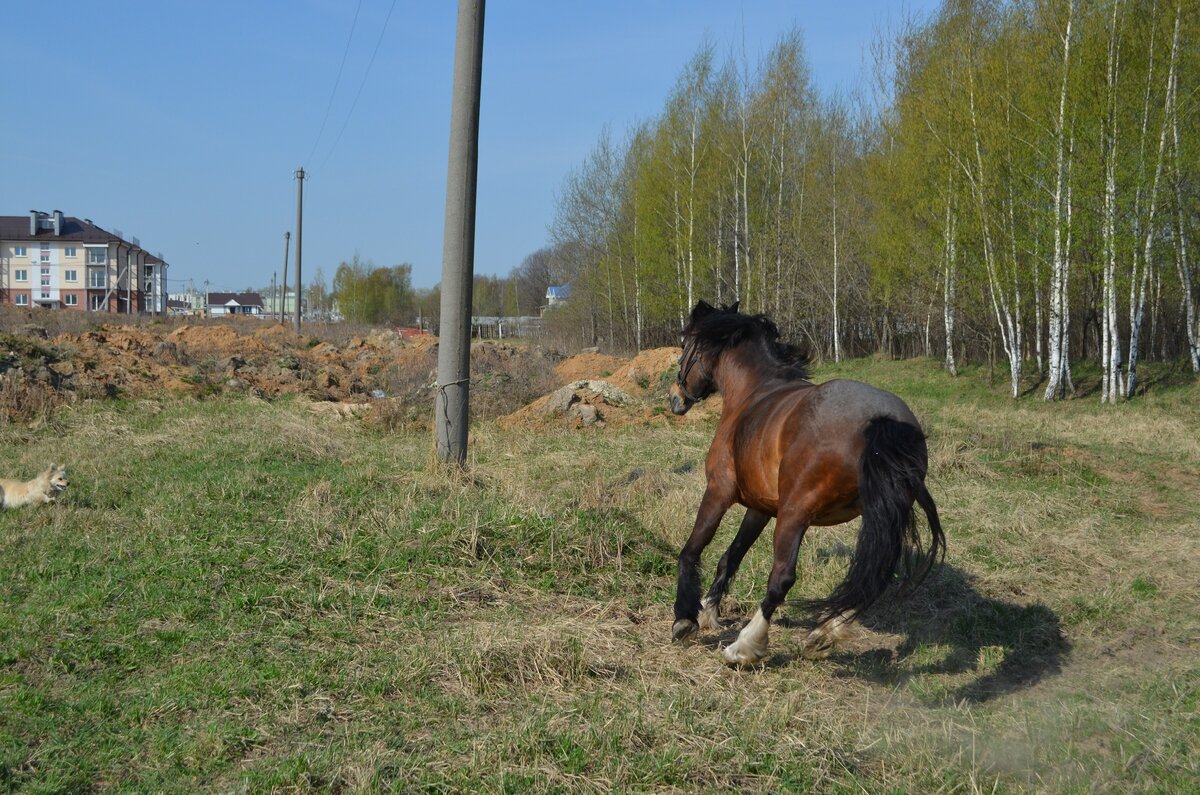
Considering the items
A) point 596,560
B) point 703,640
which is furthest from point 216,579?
point 703,640

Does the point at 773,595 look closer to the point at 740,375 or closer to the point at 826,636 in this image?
the point at 826,636

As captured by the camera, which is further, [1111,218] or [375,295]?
[375,295]

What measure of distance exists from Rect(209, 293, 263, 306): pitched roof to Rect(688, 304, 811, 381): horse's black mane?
417 feet

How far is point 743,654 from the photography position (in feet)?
17.3

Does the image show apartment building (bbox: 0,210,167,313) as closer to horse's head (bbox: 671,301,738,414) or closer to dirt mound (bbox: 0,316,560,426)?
dirt mound (bbox: 0,316,560,426)

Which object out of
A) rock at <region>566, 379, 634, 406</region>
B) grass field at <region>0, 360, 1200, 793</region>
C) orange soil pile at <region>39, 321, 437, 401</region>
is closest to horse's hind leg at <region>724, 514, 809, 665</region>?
grass field at <region>0, 360, 1200, 793</region>

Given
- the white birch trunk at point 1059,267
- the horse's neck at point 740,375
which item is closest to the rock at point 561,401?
the horse's neck at point 740,375

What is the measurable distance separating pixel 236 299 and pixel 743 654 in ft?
445

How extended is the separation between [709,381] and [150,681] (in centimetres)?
403

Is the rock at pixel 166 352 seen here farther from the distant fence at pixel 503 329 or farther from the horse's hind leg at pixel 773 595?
the distant fence at pixel 503 329

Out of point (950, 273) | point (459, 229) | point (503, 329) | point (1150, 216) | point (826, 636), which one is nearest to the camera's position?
point (826, 636)

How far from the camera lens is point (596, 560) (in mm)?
6988

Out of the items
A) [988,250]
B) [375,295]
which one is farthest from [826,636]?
[375,295]

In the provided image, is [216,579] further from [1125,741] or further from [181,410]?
[181,410]
